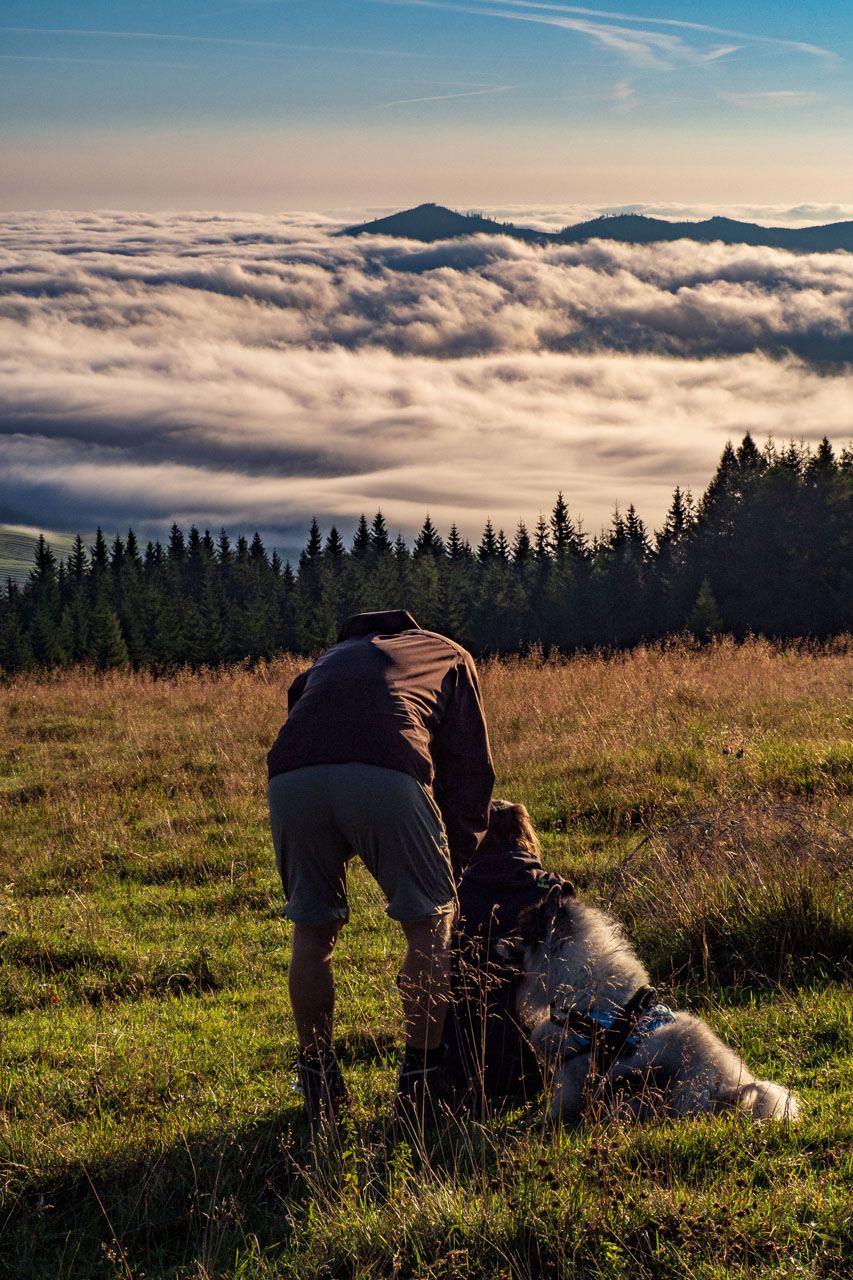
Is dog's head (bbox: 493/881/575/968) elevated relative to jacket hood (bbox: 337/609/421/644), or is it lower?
lower

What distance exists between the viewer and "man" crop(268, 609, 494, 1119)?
3047 millimetres

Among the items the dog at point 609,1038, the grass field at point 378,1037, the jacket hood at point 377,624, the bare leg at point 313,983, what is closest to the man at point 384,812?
the bare leg at point 313,983

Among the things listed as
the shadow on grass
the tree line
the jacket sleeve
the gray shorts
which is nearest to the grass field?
the shadow on grass

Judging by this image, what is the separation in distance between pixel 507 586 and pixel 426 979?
81.2 meters

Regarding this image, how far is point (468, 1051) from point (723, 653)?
12024 millimetres

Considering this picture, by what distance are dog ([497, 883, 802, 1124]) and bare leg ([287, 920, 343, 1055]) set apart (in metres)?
0.68

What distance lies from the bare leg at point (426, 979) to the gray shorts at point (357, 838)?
83mm

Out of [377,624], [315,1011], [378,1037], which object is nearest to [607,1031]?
[315,1011]

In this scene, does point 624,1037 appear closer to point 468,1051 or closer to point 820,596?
point 468,1051

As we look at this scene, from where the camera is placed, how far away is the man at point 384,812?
3.05m

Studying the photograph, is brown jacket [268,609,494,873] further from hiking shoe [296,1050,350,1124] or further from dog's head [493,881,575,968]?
hiking shoe [296,1050,350,1124]

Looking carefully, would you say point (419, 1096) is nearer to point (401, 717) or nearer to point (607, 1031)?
point (607, 1031)

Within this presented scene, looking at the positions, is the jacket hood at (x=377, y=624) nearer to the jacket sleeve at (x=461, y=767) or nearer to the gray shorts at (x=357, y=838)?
the jacket sleeve at (x=461, y=767)

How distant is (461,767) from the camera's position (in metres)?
3.42
